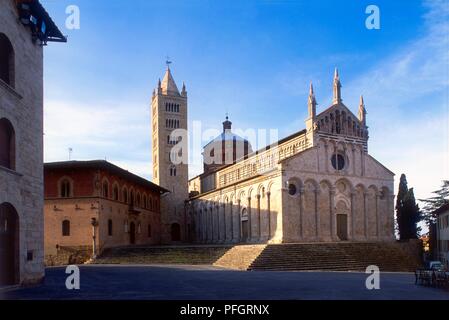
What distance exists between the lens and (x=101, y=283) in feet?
69.8

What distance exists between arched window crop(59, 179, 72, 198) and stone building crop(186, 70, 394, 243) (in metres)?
18.4

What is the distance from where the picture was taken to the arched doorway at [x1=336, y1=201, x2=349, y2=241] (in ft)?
154

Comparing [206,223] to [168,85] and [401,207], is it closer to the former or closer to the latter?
[168,85]

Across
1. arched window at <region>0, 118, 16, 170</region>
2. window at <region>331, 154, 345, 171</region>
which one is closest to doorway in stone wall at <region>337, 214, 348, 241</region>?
window at <region>331, 154, 345, 171</region>

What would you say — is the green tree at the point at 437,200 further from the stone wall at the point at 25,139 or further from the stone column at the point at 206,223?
the stone wall at the point at 25,139

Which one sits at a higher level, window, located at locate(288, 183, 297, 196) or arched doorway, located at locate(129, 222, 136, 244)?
window, located at locate(288, 183, 297, 196)

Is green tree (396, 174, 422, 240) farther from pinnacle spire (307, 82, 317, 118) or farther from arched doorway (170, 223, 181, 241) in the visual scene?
arched doorway (170, 223, 181, 241)

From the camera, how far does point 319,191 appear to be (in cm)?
4572

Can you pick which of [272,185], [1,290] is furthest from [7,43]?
[272,185]

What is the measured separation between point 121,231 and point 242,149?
30.5 metres

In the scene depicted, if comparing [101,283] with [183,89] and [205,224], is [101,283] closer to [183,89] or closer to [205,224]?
[205,224]

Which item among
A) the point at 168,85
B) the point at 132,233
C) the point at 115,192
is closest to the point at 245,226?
the point at 132,233

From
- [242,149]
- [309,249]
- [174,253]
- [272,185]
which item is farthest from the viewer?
[242,149]

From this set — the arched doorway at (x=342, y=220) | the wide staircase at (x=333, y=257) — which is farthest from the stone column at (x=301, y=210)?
the wide staircase at (x=333, y=257)
